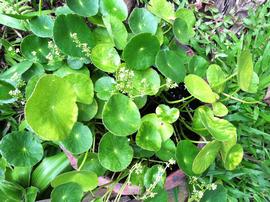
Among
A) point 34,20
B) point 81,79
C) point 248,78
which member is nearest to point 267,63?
point 248,78

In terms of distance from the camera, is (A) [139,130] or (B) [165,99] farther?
(B) [165,99]

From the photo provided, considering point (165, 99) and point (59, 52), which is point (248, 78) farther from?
point (59, 52)

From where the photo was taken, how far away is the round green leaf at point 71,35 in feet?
4.09

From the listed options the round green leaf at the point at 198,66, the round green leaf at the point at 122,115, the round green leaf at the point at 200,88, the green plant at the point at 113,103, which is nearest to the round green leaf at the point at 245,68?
the green plant at the point at 113,103

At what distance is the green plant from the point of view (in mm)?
1193

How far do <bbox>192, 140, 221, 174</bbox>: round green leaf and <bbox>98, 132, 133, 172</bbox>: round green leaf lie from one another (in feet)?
0.66

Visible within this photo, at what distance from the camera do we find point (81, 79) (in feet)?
3.99

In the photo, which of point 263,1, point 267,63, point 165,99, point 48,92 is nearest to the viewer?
point 48,92

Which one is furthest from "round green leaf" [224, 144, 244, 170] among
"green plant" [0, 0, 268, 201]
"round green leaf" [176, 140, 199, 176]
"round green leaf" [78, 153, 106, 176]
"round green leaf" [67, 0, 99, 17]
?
"round green leaf" [67, 0, 99, 17]

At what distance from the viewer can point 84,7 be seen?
1277 millimetres

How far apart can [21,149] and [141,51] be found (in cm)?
50

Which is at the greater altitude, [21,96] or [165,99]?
[21,96]

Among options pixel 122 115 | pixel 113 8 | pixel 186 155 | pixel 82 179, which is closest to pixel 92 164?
pixel 82 179

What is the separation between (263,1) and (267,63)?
1.29 ft
